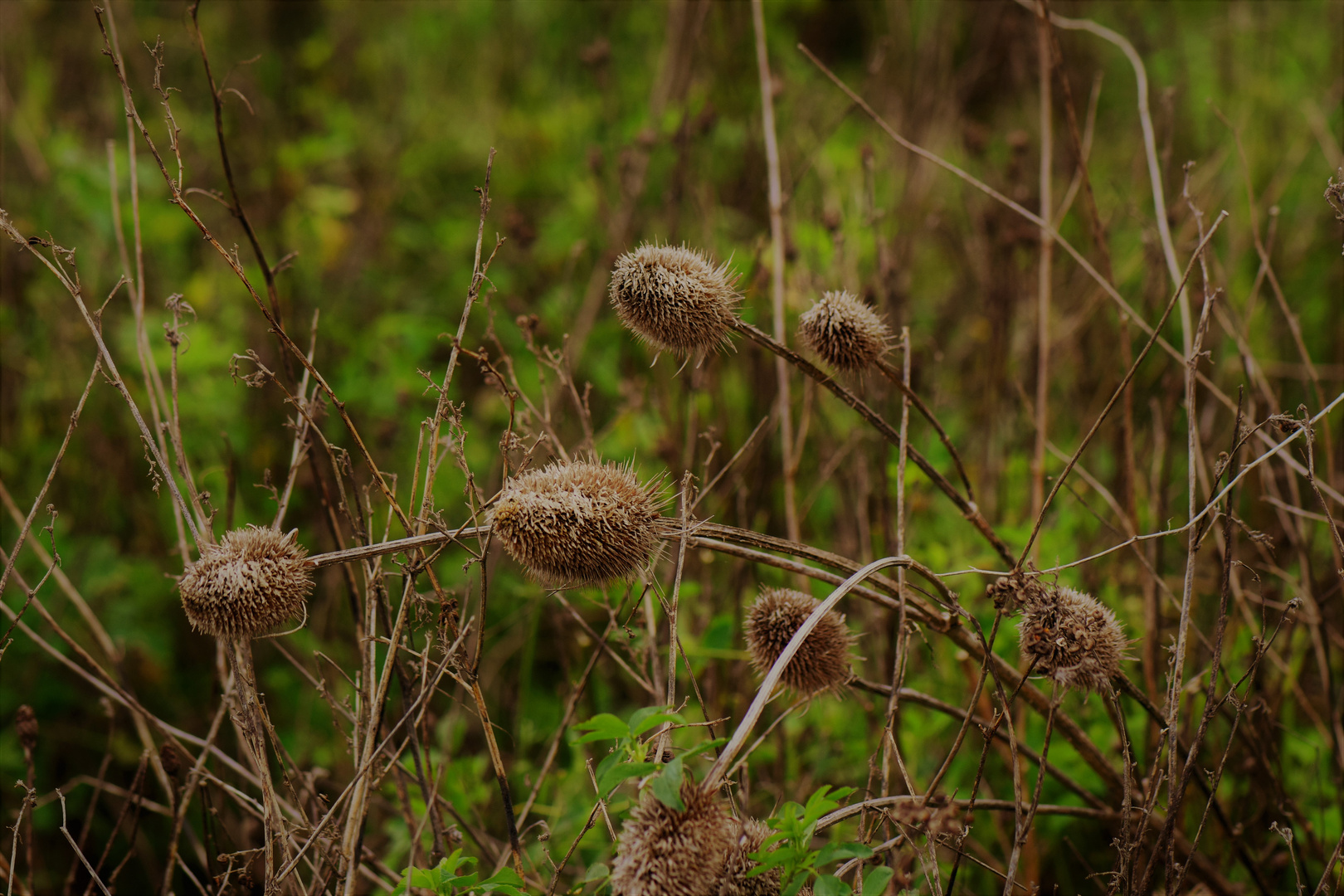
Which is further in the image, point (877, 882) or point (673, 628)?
point (673, 628)

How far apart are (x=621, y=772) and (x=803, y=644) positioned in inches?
18.3

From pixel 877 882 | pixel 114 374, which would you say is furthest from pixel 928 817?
pixel 114 374

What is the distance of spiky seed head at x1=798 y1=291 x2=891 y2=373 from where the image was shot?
5.15ft

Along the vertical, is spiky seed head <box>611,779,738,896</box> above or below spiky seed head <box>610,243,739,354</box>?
below

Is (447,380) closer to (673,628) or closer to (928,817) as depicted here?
(673,628)

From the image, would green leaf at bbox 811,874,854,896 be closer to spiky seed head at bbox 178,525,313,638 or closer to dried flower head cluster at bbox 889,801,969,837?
dried flower head cluster at bbox 889,801,969,837

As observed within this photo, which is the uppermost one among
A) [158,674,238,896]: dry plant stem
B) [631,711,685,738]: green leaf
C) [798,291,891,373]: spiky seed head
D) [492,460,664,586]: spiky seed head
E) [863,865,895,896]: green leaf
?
[798,291,891,373]: spiky seed head

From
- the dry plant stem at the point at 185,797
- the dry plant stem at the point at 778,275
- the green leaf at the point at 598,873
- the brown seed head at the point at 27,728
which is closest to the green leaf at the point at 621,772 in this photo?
the green leaf at the point at 598,873

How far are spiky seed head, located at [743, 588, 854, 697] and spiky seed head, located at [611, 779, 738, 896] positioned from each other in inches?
14.7

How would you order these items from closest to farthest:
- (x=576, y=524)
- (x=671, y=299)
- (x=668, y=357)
A: (x=576, y=524), (x=671, y=299), (x=668, y=357)

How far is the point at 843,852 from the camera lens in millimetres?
1189

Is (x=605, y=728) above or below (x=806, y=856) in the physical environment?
above

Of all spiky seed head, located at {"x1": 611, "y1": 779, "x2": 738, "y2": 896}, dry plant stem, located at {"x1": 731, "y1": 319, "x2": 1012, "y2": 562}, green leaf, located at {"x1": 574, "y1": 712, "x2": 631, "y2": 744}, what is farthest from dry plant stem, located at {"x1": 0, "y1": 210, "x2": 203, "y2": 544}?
dry plant stem, located at {"x1": 731, "y1": 319, "x2": 1012, "y2": 562}

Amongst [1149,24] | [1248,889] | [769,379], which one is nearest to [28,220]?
[769,379]
